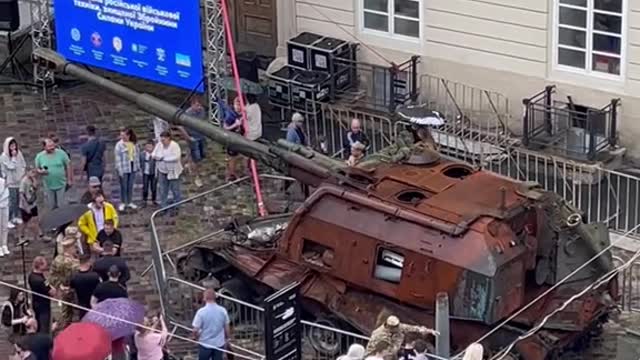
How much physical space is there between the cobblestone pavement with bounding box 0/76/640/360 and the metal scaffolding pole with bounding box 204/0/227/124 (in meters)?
1.04

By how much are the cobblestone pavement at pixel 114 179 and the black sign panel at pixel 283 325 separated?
11.7 ft

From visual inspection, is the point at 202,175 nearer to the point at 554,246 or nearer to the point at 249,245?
the point at 249,245

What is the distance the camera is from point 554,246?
19.9 m

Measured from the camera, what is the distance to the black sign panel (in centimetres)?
1809

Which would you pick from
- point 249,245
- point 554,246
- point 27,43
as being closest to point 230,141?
point 249,245

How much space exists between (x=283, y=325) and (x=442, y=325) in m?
1.66

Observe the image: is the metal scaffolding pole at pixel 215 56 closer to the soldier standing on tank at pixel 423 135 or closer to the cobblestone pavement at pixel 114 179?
the cobblestone pavement at pixel 114 179

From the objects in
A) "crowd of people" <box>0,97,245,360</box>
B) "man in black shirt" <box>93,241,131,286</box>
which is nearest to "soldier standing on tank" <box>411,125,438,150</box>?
"crowd of people" <box>0,97,245,360</box>

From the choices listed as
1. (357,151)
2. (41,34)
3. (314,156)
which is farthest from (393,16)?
(314,156)

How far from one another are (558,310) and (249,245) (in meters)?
4.17

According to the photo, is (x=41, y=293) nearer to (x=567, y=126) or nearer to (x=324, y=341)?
(x=324, y=341)

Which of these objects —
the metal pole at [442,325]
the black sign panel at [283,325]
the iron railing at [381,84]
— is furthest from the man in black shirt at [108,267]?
the iron railing at [381,84]

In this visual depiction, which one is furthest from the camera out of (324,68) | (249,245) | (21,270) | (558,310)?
(324,68)

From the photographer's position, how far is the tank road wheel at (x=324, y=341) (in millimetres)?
20077
